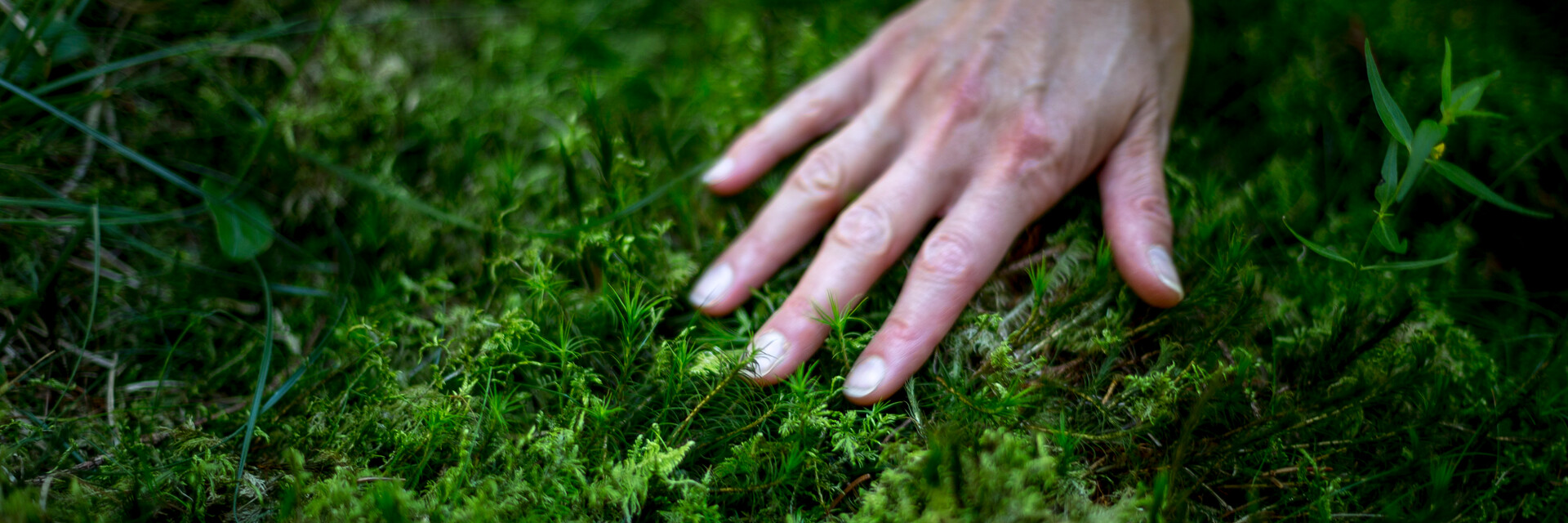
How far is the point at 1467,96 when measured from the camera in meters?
1.27

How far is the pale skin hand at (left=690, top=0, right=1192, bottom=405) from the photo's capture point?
165 centimetres

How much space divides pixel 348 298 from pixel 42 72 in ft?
2.85

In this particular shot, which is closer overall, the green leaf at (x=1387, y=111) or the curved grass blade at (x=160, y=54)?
the green leaf at (x=1387, y=111)

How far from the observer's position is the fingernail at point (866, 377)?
1.51m

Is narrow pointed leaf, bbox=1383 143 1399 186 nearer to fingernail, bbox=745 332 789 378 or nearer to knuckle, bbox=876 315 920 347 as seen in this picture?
knuckle, bbox=876 315 920 347

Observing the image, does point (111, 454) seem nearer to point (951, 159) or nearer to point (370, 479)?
point (370, 479)

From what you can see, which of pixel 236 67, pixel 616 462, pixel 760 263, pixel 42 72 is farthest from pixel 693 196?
pixel 42 72

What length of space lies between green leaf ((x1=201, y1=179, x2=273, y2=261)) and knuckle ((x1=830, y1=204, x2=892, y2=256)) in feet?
4.54

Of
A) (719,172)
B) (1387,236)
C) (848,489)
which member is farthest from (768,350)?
(1387,236)

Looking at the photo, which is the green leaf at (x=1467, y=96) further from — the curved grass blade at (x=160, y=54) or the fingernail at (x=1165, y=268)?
the curved grass blade at (x=160, y=54)

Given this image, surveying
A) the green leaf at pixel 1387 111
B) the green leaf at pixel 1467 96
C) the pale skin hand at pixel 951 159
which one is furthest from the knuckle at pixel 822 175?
the green leaf at pixel 1467 96

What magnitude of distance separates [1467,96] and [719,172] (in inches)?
60.3

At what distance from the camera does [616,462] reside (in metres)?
1.44

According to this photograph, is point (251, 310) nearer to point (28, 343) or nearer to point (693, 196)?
point (28, 343)
